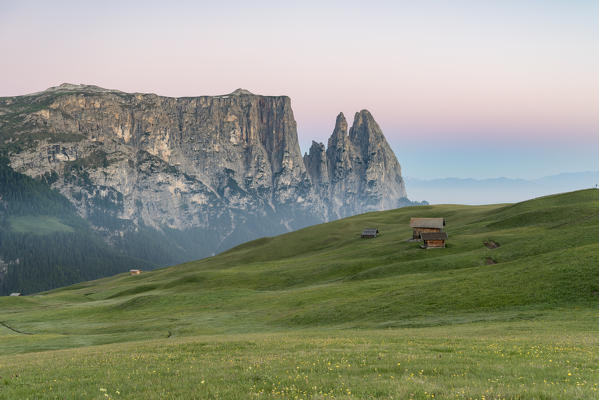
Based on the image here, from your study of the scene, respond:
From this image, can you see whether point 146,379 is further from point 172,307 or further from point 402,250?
point 402,250

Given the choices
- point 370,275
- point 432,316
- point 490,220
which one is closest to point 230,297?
point 370,275

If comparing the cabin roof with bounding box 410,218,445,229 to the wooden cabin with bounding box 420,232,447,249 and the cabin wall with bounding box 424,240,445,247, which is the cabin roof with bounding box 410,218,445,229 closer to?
the wooden cabin with bounding box 420,232,447,249

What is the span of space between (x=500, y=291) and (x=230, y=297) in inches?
1821

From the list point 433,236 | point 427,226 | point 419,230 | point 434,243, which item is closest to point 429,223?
point 427,226

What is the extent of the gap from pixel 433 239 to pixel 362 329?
57.6m

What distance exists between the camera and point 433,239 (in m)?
93.6

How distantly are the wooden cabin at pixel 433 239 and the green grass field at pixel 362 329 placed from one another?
2276mm

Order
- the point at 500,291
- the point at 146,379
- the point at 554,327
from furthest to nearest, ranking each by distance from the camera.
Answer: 1. the point at 500,291
2. the point at 554,327
3. the point at 146,379

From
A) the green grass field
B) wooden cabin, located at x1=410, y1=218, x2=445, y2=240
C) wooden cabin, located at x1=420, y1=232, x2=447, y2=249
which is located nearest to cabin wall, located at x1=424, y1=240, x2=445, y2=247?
wooden cabin, located at x1=420, y1=232, x2=447, y2=249

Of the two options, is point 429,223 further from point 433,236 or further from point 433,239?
point 433,239

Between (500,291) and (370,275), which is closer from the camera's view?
(500,291)

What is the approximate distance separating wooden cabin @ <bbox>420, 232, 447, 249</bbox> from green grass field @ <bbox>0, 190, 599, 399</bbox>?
228 cm

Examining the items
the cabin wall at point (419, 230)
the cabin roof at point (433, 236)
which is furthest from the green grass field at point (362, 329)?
the cabin wall at point (419, 230)

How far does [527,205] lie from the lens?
4892 inches
